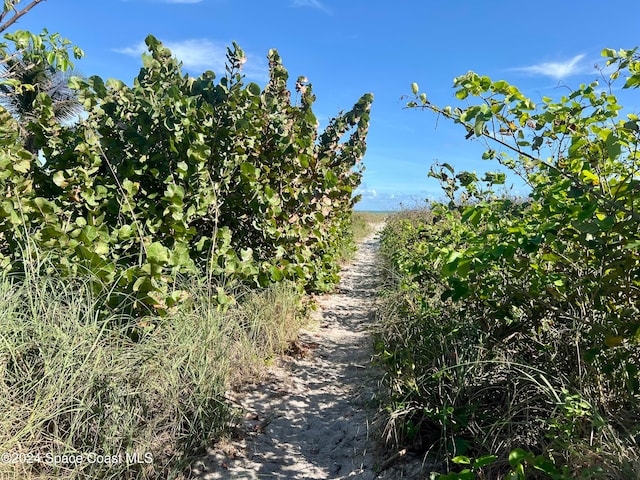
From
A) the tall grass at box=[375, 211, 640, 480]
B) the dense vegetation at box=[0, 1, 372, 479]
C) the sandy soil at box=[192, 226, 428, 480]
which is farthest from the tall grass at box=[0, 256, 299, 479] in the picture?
the tall grass at box=[375, 211, 640, 480]

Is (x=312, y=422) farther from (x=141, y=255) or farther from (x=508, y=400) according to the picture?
(x=141, y=255)

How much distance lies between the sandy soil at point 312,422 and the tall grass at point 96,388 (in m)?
0.26

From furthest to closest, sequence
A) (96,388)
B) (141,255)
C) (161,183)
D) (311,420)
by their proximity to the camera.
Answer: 1. (161,183)
2. (311,420)
3. (141,255)
4. (96,388)

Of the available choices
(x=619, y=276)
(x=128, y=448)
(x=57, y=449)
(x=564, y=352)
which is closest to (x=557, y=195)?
(x=619, y=276)

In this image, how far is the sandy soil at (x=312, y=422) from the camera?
2600 mm

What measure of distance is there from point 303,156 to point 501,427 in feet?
12.0

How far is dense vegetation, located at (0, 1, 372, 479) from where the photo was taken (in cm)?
222

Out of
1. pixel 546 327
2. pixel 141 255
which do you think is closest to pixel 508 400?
pixel 546 327

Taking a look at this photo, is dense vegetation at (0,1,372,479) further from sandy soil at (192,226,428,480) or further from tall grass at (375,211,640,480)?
tall grass at (375,211,640,480)

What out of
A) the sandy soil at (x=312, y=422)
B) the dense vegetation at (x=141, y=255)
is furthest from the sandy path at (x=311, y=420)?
the dense vegetation at (x=141, y=255)

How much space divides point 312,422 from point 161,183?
247 centimetres

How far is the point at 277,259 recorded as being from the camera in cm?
493

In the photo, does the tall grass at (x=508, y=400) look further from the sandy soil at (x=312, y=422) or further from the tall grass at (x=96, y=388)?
the tall grass at (x=96, y=388)

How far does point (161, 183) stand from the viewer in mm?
3914
